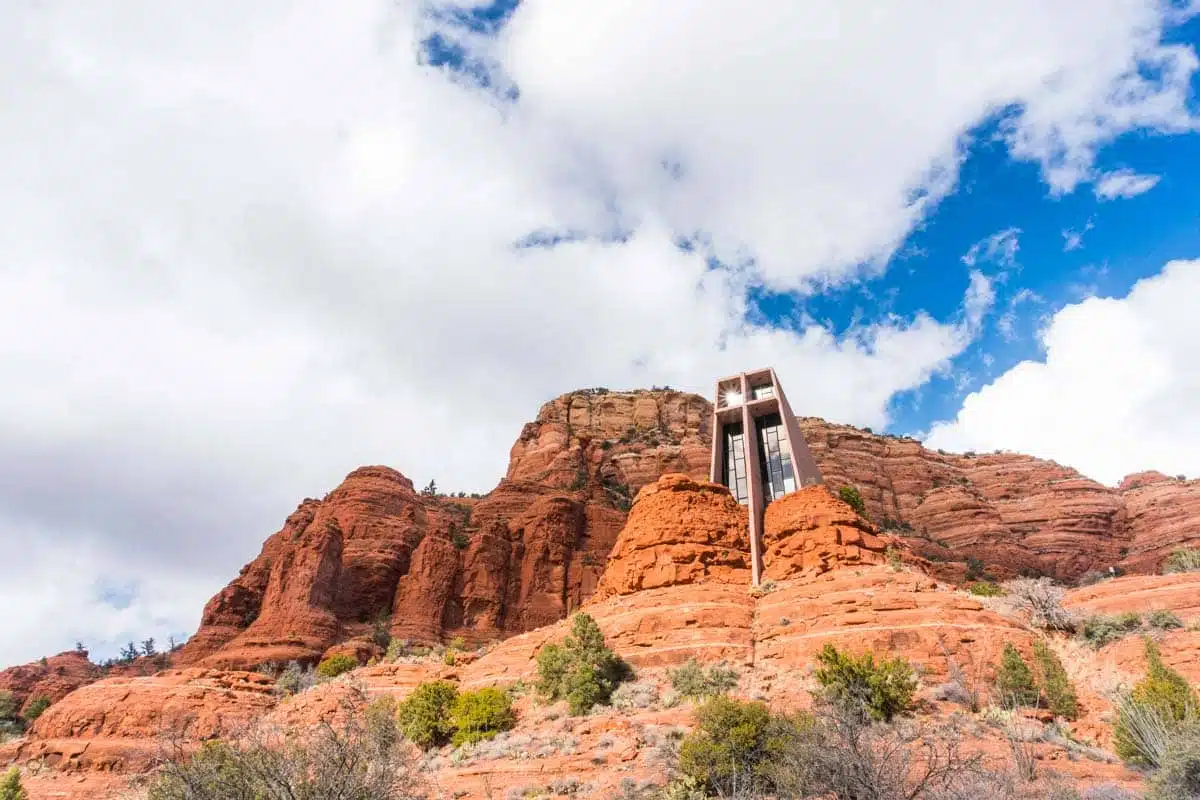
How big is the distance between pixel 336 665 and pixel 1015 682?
1358 inches

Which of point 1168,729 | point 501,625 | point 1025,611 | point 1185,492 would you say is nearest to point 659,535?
point 1025,611

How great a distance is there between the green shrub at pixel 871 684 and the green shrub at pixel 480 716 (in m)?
10.5

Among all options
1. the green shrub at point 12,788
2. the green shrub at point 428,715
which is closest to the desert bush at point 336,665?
the green shrub at point 12,788

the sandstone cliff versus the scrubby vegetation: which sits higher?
the sandstone cliff

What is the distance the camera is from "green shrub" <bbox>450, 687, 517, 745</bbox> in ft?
78.3

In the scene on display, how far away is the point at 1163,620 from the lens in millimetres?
21719

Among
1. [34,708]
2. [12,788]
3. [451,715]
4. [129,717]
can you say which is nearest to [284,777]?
[451,715]

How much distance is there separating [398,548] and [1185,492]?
237ft

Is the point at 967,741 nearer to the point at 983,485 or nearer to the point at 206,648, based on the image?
the point at 206,648

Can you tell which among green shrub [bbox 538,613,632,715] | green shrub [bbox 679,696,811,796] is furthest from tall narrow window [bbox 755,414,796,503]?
green shrub [bbox 679,696,811,796]

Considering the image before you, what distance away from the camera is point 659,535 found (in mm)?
33219

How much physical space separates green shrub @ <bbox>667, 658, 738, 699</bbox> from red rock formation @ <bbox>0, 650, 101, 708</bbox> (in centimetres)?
4547

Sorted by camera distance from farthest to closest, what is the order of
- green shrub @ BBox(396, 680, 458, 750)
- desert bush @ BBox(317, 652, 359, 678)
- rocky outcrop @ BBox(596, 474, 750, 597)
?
1. desert bush @ BBox(317, 652, 359, 678)
2. rocky outcrop @ BBox(596, 474, 750, 597)
3. green shrub @ BBox(396, 680, 458, 750)

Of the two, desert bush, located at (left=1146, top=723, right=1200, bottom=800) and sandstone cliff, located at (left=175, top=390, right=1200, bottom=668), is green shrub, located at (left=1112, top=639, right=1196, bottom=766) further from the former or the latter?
sandstone cliff, located at (left=175, top=390, right=1200, bottom=668)
